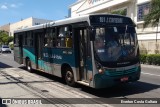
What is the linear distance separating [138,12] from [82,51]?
28400mm

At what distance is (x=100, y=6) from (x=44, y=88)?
120 feet

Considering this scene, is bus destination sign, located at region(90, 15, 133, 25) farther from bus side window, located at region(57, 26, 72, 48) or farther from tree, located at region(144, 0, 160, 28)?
tree, located at region(144, 0, 160, 28)

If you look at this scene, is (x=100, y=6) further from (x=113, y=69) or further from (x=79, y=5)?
(x=113, y=69)

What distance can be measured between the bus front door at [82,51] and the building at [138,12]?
23.4 m

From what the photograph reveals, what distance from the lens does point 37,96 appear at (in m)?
9.95

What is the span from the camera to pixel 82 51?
10852mm

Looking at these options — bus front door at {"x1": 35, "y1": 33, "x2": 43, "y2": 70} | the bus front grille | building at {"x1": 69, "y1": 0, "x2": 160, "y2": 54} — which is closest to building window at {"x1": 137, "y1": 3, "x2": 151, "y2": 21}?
building at {"x1": 69, "y1": 0, "x2": 160, "y2": 54}

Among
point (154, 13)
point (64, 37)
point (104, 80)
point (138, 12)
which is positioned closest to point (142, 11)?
point (138, 12)

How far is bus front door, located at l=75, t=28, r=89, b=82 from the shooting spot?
416 inches

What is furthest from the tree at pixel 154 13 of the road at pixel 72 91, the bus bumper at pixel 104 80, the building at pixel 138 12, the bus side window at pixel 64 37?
the bus bumper at pixel 104 80

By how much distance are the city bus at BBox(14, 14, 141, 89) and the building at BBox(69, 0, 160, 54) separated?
74.4 ft

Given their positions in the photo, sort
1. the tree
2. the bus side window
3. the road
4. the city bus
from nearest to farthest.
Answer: the city bus < the road < the bus side window < the tree

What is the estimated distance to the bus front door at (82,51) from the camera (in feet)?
34.7

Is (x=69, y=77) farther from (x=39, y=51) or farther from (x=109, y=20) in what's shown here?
(x=39, y=51)
